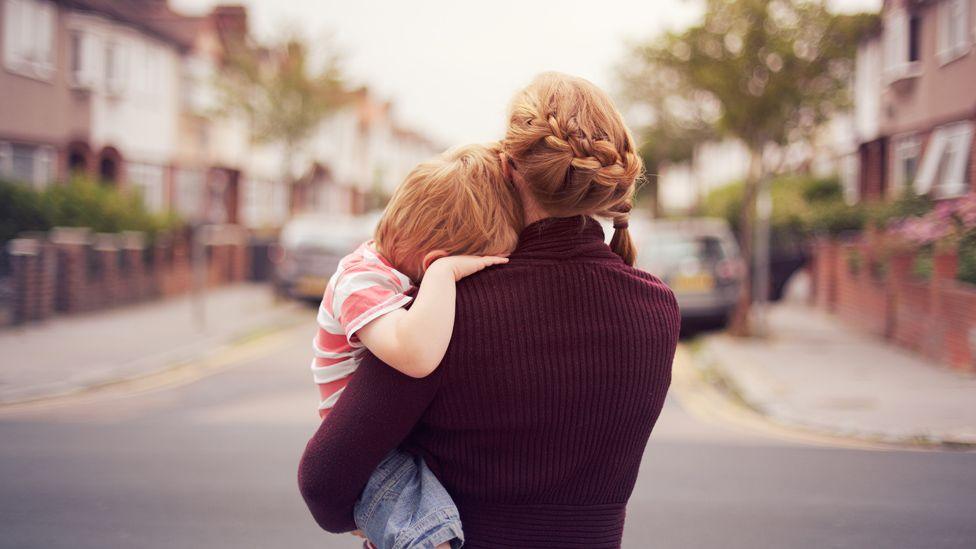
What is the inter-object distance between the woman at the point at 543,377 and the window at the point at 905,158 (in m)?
20.0

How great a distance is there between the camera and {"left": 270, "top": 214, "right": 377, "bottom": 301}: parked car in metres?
19.1

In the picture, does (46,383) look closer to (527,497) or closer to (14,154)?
(527,497)

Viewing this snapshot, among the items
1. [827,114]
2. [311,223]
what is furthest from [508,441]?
[311,223]

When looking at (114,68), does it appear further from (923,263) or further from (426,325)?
(426,325)

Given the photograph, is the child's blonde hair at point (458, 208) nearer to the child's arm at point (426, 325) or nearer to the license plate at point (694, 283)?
the child's arm at point (426, 325)

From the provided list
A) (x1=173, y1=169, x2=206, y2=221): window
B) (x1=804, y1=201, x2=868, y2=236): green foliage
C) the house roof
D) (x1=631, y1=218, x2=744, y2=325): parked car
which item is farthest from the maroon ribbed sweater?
(x1=173, y1=169, x2=206, y2=221): window

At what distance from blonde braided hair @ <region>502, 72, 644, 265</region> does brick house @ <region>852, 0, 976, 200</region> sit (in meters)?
10.0

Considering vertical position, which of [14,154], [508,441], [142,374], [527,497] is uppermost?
[14,154]

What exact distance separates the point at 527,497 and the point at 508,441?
13 centimetres

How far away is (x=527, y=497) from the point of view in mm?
1818

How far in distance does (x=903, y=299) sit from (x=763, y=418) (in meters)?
5.50

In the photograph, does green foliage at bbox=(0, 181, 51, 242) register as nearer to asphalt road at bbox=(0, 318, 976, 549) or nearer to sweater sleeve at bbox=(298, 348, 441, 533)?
asphalt road at bbox=(0, 318, 976, 549)

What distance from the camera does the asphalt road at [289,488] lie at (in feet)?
16.1

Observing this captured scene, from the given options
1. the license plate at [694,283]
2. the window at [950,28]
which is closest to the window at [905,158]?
the window at [950,28]
